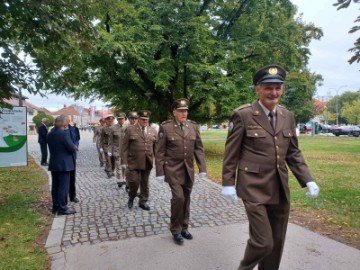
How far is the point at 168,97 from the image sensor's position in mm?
18547

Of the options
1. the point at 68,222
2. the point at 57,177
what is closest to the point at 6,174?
the point at 57,177

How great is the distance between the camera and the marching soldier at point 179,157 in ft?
17.1

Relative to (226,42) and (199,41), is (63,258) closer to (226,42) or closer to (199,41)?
(199,41)

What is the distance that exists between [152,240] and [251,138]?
2488 millimetres

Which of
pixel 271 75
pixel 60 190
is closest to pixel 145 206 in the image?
pixel 60 190

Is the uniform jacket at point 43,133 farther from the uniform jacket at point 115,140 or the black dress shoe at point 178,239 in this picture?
the black dress shoe at point 178,239

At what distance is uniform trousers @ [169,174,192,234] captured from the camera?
497cm

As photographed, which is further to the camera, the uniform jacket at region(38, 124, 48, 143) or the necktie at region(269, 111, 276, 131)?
the uniform jacket at region(38, 124, 48, 143)

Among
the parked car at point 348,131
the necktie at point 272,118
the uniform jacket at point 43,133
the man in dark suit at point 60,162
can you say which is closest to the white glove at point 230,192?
the necktie at point 272,118

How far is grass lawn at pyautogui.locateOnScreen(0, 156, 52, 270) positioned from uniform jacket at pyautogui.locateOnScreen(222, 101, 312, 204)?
269 cm

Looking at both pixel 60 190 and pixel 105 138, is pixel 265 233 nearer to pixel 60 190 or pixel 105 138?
pixel 60 190

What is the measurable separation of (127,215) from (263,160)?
375cm

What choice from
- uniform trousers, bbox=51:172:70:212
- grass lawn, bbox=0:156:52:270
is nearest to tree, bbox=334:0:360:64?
uniform trousers, bbox=51:172:70:212

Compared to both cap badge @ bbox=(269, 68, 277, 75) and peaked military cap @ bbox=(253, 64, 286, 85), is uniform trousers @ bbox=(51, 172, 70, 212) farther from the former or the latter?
cap badge @ bbox=(269, 68, 277, 75)
